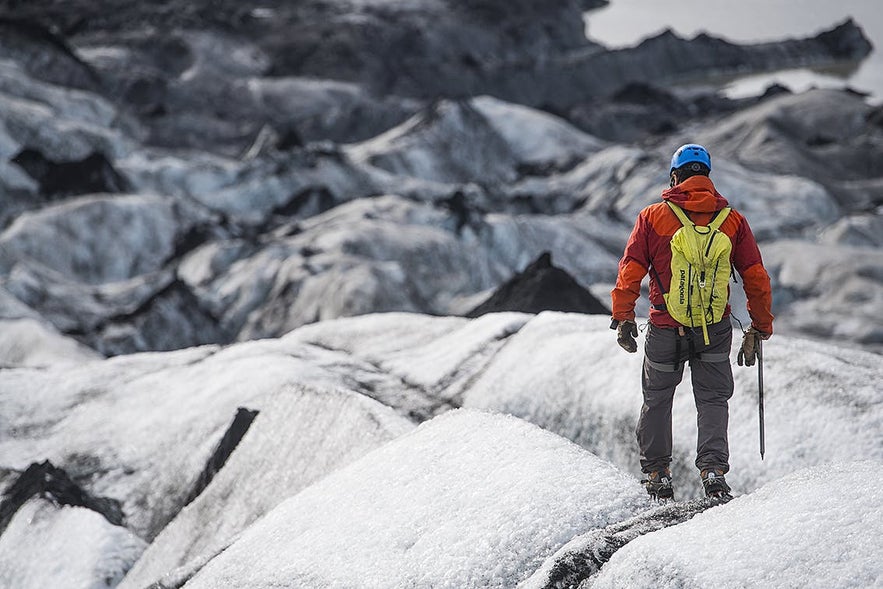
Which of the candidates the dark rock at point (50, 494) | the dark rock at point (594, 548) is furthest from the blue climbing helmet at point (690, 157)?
the dark rock at point (50, 494)

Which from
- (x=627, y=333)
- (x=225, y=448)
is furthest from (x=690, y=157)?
(x=225, y=448)

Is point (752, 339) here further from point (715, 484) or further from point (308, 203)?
point (308, 203)

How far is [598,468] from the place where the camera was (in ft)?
19.8

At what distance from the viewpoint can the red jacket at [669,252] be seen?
645 centimetres

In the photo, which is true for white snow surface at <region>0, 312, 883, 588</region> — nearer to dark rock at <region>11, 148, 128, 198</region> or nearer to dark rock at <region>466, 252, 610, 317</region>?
dark rock at <region>466, 252, 610, 317</region>

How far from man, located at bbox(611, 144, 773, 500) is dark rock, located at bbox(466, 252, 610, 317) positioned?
1359cm

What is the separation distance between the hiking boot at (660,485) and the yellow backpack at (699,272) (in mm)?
1055

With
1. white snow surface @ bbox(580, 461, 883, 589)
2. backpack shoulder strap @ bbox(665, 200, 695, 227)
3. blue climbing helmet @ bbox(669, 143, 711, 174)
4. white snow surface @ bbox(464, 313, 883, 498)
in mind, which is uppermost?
blue climbing helmet @ bbox(669, 143, 711, 174)

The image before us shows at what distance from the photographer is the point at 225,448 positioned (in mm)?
10586

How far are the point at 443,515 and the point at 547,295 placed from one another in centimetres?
1540

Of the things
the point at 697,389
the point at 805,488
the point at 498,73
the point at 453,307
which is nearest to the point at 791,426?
the point at 697,389

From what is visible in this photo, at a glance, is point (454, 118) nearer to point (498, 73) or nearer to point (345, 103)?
point (345, 103)

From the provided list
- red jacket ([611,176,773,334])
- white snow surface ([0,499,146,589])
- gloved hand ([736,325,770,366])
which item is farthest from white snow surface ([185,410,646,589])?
white snow surface ([0,499,146,589])

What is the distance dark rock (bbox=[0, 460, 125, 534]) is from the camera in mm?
10297
